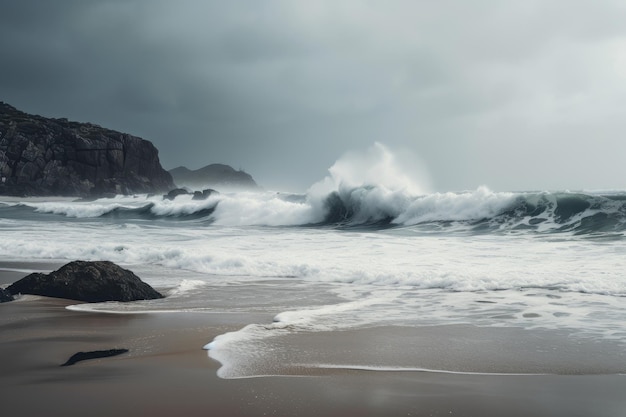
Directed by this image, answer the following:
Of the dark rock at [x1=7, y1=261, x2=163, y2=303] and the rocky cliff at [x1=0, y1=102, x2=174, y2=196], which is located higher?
the rocky cliff at [x1=0, y1=102, x2=174, y2=196]

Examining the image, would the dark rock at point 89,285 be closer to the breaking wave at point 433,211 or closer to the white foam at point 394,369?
the white foam at point 394,369

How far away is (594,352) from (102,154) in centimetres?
8155

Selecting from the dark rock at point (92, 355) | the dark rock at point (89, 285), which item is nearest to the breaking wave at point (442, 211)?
the dark rock at point (89, 285)

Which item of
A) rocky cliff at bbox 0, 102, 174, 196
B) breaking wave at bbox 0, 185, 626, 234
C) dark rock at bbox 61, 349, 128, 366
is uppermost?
rocky cliff at bbox 0, 102, 174, 196

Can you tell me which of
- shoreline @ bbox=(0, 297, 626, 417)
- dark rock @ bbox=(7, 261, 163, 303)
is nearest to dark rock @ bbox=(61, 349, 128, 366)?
shoreline @ bbox=(0, 297, 626, 417)

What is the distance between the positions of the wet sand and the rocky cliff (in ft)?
236

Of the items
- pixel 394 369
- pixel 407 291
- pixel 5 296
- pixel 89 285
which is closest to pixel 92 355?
pixel 394 369

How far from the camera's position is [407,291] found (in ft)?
22.9

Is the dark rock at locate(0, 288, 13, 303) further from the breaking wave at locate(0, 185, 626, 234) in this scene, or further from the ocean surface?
the breaking wave at locate(0, 185, 626, 234)

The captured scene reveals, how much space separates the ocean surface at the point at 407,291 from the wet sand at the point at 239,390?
0.79 ft

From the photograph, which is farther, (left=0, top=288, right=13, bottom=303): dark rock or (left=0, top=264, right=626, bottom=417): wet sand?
(left=0, top=288, right=13, bottom=303): dark rock

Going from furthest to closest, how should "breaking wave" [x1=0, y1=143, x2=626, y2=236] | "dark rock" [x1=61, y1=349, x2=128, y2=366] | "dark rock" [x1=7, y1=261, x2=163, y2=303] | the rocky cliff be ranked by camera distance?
the rocky cliff < "breaking wave" [x1=0, y1=143, x2=626, y2=236] < "dark rock" [x1=7, y1=261, x2=163, y2=303] < "dark rock" [x1=61, y1=349, x2=128, y2=366]

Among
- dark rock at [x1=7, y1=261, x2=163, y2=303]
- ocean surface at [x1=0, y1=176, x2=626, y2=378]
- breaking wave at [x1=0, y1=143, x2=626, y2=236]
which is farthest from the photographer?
breaking wave at [x1=0, y1=143, x2=626, y2=236]

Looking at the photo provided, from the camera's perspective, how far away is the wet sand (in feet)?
8.91
